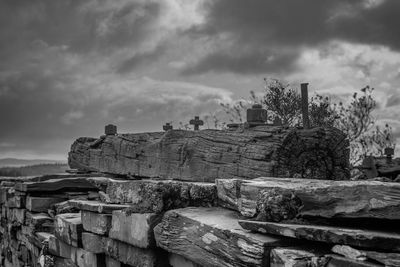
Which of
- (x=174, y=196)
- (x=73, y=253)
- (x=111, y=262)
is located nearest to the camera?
(x=174, y=196)

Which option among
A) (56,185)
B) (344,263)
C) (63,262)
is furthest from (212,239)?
(56,185)

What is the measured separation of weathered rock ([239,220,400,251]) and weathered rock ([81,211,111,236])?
211cm

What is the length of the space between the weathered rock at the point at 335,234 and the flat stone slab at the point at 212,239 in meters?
0.07

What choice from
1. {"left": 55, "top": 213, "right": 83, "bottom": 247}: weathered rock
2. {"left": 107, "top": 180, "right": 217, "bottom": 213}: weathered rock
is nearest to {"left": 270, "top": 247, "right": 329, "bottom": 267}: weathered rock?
{"left": 107, "top": 180, "right": 217, "bottom": 213}: weathered rock

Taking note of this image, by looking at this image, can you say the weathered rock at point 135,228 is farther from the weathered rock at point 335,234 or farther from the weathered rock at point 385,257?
the weathered rock at point 385,257

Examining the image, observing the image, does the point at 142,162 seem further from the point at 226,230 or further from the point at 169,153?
the point at 226,230

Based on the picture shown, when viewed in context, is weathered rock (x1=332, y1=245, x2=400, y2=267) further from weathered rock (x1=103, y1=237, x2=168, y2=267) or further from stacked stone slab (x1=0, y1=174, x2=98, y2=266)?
stacked stone slab (x1=0, y1=174, x2=98, y2=266)

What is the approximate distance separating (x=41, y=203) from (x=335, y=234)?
6565mm

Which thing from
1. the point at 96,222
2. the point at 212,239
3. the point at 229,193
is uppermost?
the point at 229,193

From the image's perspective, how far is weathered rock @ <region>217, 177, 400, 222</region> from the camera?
2365 millimetres

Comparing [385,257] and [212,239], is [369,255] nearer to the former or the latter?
[385,257]

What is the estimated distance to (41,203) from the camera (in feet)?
26.0

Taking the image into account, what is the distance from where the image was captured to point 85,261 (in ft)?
16.1

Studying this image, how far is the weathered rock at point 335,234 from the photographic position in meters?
2.10
